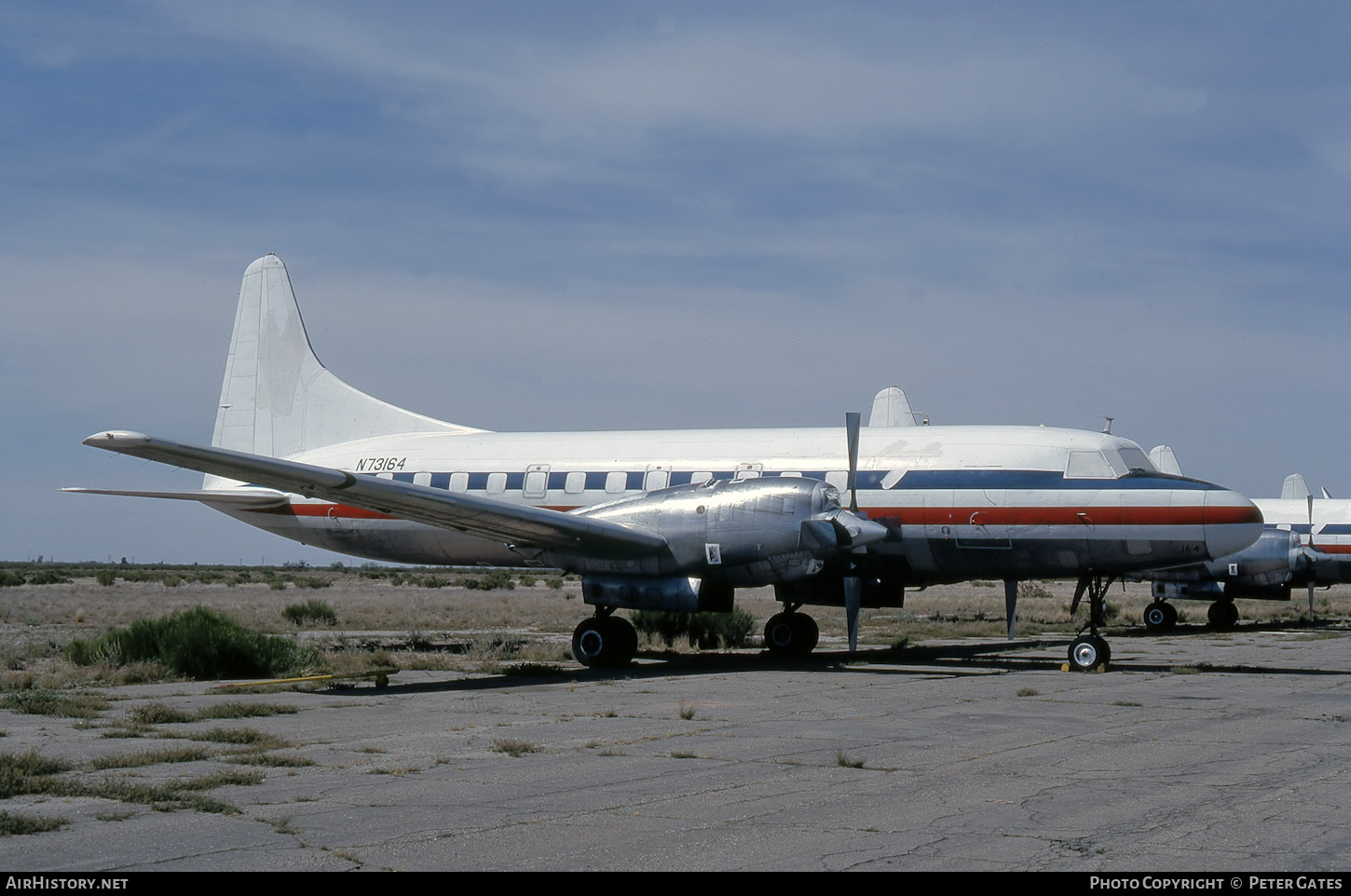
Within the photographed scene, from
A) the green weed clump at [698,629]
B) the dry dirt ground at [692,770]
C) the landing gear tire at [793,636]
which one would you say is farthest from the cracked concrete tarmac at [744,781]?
the green weed clump at [698,629]

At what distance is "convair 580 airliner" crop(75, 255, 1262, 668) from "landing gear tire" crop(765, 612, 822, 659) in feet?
0.11

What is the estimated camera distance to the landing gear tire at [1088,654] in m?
18.6

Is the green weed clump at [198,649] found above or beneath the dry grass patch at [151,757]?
above

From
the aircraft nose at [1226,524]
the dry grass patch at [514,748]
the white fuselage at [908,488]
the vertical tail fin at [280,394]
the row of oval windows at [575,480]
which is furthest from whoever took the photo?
the vertical tail fin at [280,394]

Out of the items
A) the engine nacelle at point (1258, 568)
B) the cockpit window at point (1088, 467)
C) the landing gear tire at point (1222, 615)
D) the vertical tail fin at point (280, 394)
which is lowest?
the landing gear tire at point (1222, 615)

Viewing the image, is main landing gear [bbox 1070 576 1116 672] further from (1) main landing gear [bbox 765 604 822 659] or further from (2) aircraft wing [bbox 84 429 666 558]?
(2) aircraft wing [bbox 84 429 666 558]

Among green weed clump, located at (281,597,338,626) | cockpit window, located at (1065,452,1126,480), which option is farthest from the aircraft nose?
green weed clump, located at (281,597,338,626)

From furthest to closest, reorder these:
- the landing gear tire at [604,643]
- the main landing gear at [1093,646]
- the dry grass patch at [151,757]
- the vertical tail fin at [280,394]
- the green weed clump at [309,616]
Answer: the green weed clump at [309,616]
the vertical tail fin at [280,394]
the landing gear tire at [604,643]
the main landing gear at [1093,646]
the dry grass patch at [151,757]

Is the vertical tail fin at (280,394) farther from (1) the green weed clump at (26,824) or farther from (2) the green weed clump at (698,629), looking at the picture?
(1) the green weed clump at (26,824)

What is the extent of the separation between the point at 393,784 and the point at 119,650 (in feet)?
40.2

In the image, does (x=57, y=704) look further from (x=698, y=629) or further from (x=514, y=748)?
(x=698, y=629)

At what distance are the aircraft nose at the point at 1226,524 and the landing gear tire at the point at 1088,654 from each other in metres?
2.14
